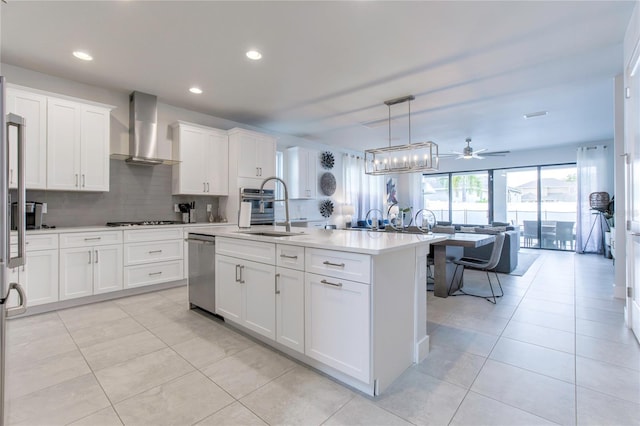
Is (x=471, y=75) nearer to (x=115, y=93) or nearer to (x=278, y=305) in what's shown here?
(x=278, y=305)

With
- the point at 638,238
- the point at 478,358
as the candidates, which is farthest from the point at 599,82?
the point at 478,358

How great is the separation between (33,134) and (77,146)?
1.27 feet

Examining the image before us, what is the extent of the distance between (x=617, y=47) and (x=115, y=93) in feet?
19.3

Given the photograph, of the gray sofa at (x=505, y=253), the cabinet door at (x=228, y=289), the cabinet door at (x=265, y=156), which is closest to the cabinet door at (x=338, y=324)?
the cabinet door at (x=228, y=289)

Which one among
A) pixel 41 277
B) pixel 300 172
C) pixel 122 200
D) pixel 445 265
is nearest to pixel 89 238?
pixel 41 277

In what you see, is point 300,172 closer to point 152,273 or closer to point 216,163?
point 216,163

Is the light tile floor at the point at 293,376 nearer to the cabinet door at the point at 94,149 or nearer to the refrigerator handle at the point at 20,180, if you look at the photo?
the refrigerator handle at the point at 20,180

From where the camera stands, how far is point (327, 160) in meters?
7.40

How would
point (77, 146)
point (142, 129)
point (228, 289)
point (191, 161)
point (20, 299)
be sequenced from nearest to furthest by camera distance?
point (20, 299), point (228, 289), point (77, 146), point (142, 129), point (191, 161)

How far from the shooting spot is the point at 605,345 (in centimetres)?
240

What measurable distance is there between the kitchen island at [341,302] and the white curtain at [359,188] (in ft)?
18.8

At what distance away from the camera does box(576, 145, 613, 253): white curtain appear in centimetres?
703

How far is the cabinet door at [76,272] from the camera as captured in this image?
3.29 meters

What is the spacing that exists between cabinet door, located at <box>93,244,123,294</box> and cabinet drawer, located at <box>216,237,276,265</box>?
1.72m
